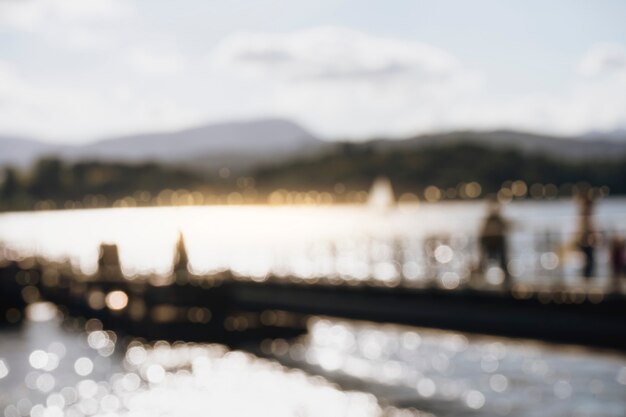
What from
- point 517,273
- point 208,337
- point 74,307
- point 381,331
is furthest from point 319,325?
point 517,273

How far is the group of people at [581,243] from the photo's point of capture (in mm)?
26609

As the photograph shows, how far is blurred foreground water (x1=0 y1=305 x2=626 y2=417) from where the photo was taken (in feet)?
121

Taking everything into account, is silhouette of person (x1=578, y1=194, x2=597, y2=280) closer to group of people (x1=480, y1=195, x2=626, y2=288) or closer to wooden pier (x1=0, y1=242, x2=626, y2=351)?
group of people (x1=480, y1=195, x2=626, y2=288)

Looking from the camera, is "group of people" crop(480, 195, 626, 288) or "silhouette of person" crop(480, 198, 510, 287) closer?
"group of people" crop(480, 195, 626, 288)

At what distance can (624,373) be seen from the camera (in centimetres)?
4544

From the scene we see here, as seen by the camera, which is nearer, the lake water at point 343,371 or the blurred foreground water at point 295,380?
the lake water at point 343,371

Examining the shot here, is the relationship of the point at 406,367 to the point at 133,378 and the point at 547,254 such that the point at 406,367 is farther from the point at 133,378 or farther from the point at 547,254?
the point at 547,254

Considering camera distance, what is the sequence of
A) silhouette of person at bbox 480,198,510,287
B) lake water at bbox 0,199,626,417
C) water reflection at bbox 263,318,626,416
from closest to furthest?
A: 1. silhouette of person at bbox 480,198,510,287
2. lake water at bbox 0,199,626,417
3. water reflection at bbox 263,318,626,416

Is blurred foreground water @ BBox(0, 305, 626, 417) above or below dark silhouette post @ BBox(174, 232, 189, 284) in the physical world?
below

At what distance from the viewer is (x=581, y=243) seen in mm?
27328

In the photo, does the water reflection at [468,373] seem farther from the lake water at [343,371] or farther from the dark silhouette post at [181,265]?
the dark silhouette post at [181,265]

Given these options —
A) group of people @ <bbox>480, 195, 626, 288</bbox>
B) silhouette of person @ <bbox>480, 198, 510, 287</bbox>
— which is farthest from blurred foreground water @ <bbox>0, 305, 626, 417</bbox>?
group of people @ <bbox>480, 195, 626, 288</bbox>

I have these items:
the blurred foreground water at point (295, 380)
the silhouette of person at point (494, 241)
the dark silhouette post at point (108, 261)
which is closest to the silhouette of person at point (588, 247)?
the silhouette of person at point (494, 241)

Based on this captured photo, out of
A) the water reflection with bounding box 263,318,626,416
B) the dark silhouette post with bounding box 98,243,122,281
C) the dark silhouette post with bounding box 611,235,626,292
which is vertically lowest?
the water reflection with bounding box 263,318,626,416
